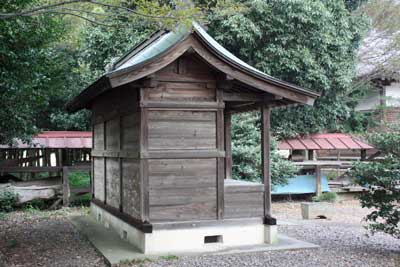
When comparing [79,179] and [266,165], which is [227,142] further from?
[79,179]

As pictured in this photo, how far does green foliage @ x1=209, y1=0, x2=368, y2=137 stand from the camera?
1561 cm

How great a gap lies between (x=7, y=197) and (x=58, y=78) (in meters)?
5.06

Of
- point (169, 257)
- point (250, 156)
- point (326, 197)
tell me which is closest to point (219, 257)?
point (169, 257)

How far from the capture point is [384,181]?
7711 mm

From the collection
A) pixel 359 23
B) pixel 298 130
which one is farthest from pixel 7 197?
pixel 359 23

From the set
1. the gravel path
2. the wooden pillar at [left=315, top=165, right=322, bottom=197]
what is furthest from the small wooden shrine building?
the wooden pillar at [left=315, top=165, right=322, bottom=197]

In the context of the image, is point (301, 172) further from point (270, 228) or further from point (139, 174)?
point (139, 174)

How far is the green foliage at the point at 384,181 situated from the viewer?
7781 millimetres

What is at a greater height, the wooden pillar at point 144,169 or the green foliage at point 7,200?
the wooden pillar at point 144,169

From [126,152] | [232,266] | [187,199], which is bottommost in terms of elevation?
[232,266]

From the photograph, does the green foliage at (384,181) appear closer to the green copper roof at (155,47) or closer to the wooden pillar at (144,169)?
the wooden pillar at (144,169)

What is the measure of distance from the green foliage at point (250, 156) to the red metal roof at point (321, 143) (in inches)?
68.9

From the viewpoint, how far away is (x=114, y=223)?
9.61m

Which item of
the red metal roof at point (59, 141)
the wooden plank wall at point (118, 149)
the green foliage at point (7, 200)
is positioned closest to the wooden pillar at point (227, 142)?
the wooden plank wall at point (118, 149)
